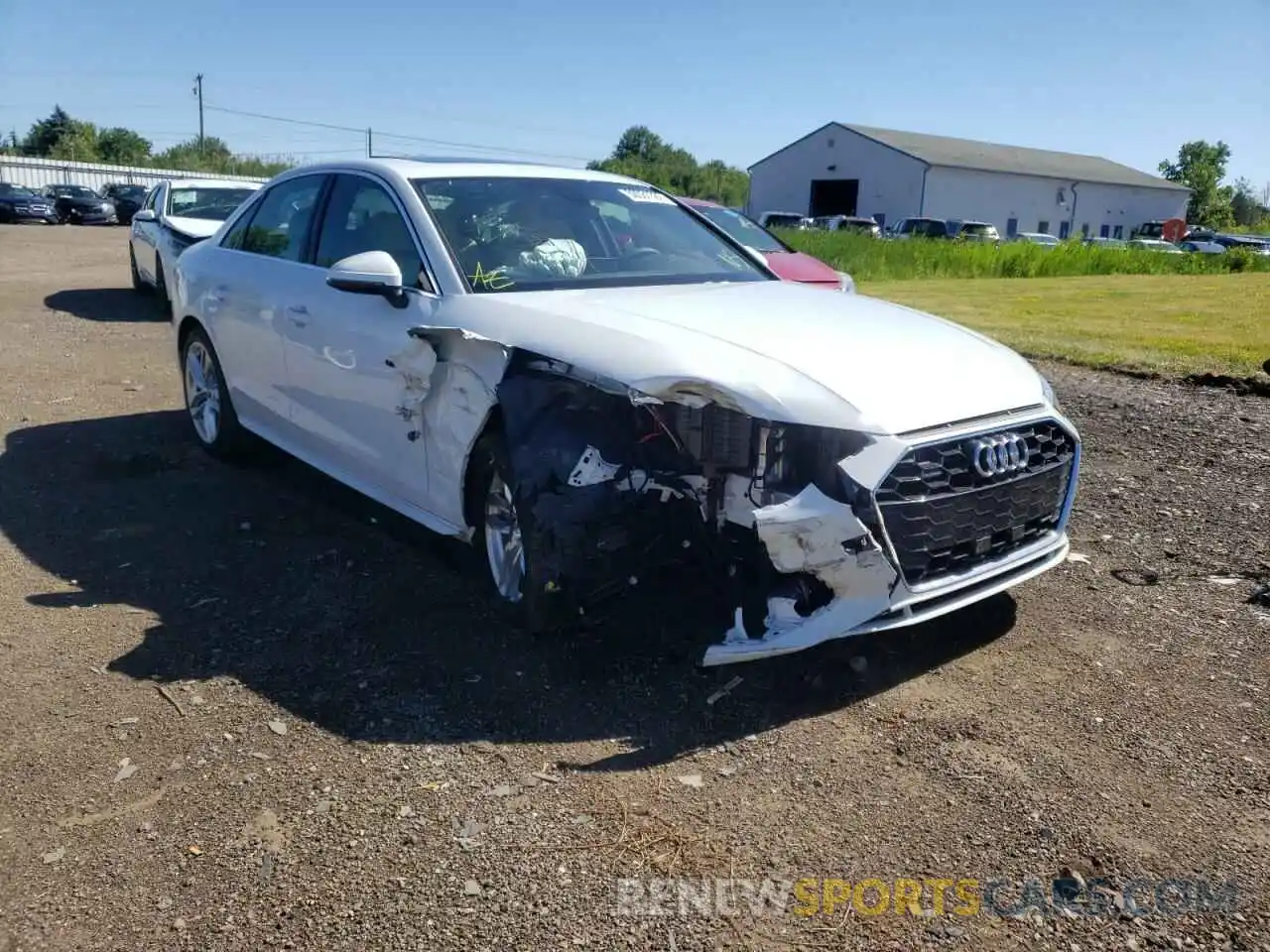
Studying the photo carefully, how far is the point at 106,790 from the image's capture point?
3.13m

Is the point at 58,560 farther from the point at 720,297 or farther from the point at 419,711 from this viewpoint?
the point at 720,297

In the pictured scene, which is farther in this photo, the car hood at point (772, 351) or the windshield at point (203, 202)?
the windshield at point (203, 202)

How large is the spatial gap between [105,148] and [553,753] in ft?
305

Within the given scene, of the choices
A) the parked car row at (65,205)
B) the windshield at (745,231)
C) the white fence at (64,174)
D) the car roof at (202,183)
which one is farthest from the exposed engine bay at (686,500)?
the white fence at (64,174)

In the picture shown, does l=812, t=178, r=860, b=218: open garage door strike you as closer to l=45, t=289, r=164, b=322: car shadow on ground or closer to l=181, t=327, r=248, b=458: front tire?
l=45, t=289, r=164, b=322: car shadow on ground

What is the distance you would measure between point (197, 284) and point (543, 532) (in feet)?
12.4

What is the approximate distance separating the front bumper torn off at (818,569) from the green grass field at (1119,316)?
27.2ft

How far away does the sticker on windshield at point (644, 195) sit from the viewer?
5348 millimetres

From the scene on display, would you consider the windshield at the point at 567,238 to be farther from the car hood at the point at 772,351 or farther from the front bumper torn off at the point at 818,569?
the front bumper torn off at the point at 818,569

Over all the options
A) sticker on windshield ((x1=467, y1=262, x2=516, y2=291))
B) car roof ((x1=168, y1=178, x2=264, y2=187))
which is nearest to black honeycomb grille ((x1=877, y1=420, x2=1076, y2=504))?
sticker on windshield ((x1=467, y1=262, x2=516, y2=291))

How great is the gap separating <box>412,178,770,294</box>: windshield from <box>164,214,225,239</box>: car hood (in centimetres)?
718

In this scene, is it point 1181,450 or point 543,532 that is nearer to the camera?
point 543,532

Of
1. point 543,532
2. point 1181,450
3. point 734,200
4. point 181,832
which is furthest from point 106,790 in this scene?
point 734,200

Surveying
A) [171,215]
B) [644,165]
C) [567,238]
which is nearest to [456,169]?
[567,238]
